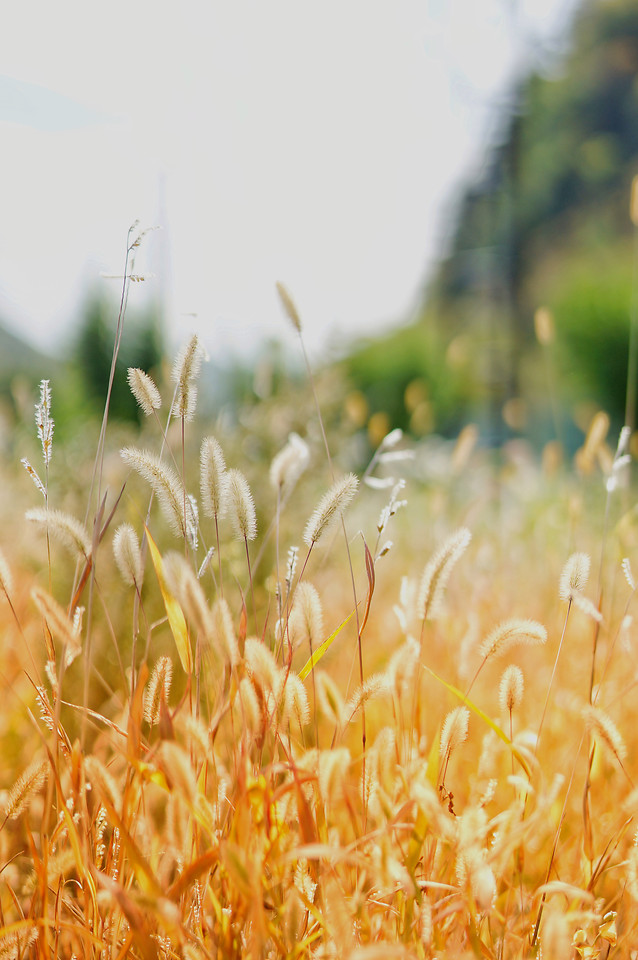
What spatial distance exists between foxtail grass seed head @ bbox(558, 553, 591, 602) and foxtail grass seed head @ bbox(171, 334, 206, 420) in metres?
0.41

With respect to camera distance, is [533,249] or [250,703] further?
[533,249]

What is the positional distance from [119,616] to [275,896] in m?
0.97

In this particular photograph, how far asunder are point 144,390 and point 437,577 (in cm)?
35

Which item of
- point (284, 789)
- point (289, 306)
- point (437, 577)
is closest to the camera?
point (284, 789)

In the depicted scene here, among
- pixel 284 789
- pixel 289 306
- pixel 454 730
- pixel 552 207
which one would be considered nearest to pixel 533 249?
pixel 552 207

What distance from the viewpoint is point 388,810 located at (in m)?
0.58

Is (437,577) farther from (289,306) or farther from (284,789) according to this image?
(289,306)

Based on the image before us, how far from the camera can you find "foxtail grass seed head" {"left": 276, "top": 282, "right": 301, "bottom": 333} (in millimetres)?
834

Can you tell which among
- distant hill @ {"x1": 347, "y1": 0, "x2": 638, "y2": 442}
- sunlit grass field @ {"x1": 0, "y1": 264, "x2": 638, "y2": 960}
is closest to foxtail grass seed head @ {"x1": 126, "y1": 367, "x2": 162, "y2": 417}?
sunlit grass field @ {"x1": 0, "y1": 264, "x2": 638, "y2": 960}

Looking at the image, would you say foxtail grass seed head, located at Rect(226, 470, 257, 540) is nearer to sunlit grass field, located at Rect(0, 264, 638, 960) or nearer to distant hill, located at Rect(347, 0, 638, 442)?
sunlit grass field, located at Rect(0, 264, 638, 960)

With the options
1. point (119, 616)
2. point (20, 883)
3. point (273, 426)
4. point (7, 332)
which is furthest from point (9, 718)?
point (7, 332)

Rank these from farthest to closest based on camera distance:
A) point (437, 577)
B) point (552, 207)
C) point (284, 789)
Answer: point (552, 207) → point (437, 577) → point (284, 789)

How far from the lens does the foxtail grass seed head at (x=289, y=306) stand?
0.83 meters

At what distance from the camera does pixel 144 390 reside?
0.71m
